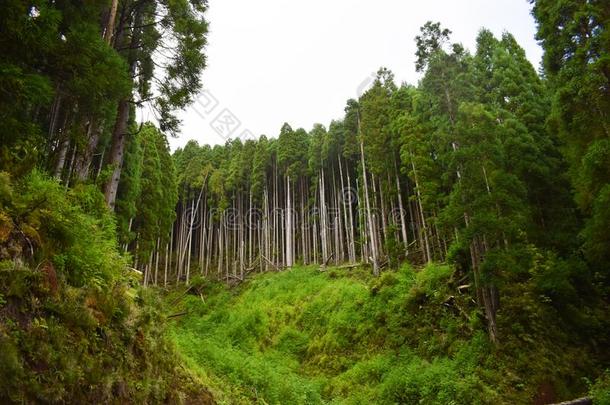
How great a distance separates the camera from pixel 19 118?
6.11 meters

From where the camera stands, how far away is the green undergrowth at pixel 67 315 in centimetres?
367

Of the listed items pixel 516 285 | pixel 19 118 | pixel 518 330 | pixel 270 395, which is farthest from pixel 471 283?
pixel 19 118

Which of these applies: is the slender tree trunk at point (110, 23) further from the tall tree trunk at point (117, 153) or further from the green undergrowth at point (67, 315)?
the green undergrowth at point (67, 315)

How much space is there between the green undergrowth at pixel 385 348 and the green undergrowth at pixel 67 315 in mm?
2676

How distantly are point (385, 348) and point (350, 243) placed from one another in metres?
14.2

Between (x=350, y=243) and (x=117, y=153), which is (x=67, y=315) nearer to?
(x=117, y=153)

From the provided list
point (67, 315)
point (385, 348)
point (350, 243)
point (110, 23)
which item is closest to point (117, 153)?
point (110, 23)

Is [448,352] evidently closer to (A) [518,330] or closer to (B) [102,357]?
(A) [518,330]

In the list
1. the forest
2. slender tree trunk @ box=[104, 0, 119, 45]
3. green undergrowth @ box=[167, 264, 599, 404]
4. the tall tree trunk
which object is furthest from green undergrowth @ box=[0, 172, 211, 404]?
slender tree trunk @ box=[104, 0, 119, 45]

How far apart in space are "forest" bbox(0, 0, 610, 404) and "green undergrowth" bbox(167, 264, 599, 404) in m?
0.08

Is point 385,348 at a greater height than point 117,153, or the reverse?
point 117,153

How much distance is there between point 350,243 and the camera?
1150 inches

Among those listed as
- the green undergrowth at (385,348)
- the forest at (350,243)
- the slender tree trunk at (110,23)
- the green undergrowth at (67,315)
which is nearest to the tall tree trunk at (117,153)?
the forest at (350,243)

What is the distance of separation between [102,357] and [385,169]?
20340 millimetres
